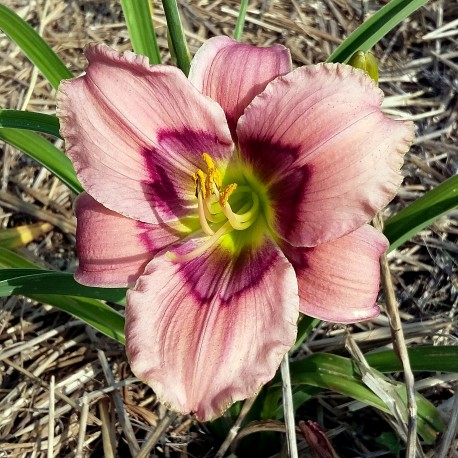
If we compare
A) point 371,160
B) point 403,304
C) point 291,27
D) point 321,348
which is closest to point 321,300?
point 371,160

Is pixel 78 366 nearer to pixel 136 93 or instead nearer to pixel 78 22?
pixel 136 93

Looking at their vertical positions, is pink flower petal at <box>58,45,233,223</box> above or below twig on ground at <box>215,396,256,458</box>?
above

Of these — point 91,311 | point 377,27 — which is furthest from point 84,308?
point 377,27

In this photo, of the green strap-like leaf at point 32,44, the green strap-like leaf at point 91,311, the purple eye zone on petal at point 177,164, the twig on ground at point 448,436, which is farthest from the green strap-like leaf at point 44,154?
the twig on ground at point 448,436

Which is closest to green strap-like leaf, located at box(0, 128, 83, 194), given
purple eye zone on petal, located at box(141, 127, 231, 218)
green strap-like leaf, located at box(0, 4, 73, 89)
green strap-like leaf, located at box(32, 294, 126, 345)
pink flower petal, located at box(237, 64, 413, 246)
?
green strap-like leaf, located at box(0, 4, 73, 89)

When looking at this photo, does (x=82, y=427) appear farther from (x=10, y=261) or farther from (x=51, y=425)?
(x=10, y=261)

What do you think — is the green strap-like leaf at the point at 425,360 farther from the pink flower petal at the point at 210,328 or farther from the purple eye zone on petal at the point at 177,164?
the purple eye zone on petal at the point at 177,164

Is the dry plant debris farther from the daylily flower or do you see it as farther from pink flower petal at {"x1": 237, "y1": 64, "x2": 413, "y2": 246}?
pink flower petal at {"x1": 237, "y1": 64, "x2": 413, "y2": 246}
